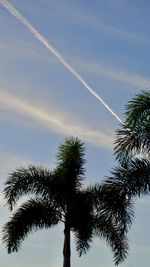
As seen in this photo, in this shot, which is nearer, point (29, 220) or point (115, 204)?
point (115, 204)

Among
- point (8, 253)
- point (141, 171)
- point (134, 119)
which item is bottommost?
point (8, 253)

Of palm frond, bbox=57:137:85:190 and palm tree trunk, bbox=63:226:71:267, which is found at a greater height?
palm frond, bbox=57:137:85:190

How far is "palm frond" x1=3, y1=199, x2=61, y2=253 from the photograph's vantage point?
1022 inches

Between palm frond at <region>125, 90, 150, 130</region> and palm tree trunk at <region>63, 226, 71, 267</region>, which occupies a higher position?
palm frond at <region>125, 90, 150, 130</region>

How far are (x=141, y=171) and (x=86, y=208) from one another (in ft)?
19.3

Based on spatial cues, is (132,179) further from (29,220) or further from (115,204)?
(29,220)

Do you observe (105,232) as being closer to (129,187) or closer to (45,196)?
(45,196)

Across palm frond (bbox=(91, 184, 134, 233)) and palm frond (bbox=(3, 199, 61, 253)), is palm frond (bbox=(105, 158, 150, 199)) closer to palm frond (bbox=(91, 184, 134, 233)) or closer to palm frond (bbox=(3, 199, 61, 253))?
palm frond (bbox=(91, 184, 134, 233))

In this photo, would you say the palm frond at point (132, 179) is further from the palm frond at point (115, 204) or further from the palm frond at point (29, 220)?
the palm frond at point (29, 220)

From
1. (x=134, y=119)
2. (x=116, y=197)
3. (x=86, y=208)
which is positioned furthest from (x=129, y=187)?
(x=86, y=208)

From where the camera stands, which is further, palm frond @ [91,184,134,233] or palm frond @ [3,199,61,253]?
palm frond @ [3,199,61,253]

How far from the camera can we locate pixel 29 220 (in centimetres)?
2625

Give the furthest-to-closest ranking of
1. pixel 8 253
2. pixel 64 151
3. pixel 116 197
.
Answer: pixel 64 151 < pixel 8 253 < pixel 116 197

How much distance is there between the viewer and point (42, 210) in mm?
26375
